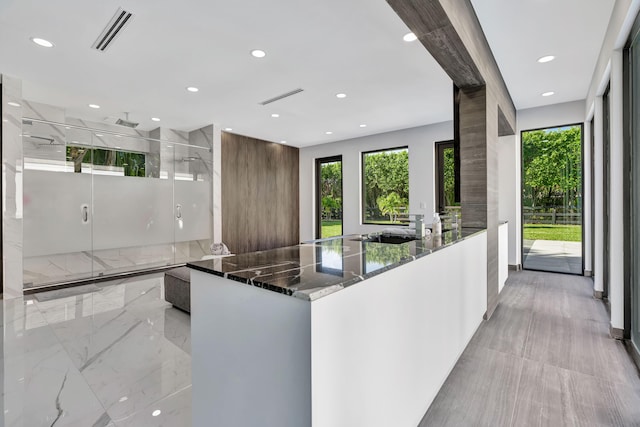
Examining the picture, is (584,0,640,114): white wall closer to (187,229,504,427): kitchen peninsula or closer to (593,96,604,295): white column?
(593,96,604,295): white column

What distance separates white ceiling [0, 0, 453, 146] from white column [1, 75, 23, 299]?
263 mm

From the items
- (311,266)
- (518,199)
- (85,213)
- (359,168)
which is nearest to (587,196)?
(518,199)

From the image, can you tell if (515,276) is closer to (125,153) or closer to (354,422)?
(354,422)

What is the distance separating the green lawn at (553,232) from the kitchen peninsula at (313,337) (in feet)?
15.0

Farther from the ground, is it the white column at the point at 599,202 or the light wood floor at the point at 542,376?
the white column at the point at 599,202

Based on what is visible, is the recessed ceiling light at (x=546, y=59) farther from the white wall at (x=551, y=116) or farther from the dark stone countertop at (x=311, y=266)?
the dark stone countertop at (x=311, y=266)

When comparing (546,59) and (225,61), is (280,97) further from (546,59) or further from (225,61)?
(546,59)

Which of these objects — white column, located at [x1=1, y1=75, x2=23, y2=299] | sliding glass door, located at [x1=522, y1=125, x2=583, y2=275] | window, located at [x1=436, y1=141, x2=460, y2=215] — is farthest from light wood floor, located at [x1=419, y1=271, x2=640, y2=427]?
white column, located at [x1=1, y1=75, x2=23, y2=299]

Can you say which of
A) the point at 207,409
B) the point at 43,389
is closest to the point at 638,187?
the point at 207,409

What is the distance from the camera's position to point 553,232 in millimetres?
4945

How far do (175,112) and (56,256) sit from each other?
2.81 metres

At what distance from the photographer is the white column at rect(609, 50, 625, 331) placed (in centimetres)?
245

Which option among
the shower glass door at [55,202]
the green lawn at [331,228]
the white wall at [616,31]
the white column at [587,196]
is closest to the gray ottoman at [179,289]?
the shower glass door at [55,202]

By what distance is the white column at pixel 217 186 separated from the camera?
19.1 feet
